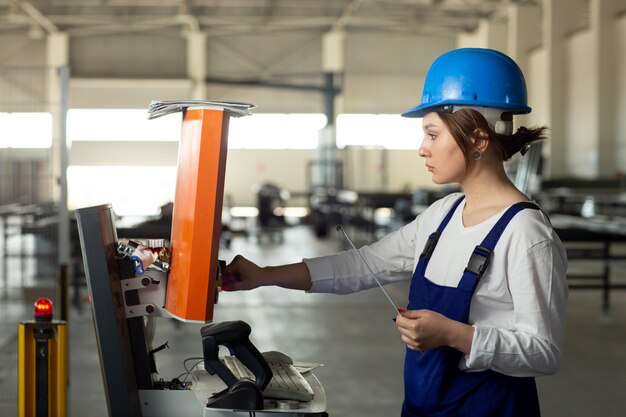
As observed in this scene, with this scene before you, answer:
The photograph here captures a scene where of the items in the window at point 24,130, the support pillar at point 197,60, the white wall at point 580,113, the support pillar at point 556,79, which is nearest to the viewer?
the window at point 24,130

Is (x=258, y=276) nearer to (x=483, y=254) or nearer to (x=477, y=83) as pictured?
(x=483, y=254)

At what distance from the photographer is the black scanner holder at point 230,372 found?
1.41 m

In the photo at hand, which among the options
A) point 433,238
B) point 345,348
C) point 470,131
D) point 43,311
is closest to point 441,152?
point 470,131

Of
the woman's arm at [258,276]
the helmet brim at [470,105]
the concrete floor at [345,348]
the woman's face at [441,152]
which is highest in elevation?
the helmet brim at [470,105]

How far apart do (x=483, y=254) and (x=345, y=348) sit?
14.9ft

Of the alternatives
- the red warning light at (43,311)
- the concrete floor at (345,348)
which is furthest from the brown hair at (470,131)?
the concrete floor at (345,348)

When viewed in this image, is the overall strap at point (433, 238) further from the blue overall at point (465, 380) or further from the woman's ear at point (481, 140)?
the woman's ear at point (481, 140)

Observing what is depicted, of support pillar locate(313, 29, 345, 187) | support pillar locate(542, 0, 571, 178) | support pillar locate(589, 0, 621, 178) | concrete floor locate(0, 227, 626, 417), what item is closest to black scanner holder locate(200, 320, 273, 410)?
concrete floor locate(0, 227, 626, 417)

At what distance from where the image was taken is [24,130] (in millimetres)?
4512

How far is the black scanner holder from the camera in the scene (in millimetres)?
1407

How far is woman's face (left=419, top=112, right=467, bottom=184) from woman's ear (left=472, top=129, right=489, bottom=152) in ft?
0.14

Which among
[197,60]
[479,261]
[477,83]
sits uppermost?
[197,60]

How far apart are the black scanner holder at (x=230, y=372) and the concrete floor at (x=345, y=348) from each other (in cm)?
299

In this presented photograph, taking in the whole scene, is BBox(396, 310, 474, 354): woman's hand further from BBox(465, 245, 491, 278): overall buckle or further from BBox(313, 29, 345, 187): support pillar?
BBox(313, 29, 345, 187): support pillar
